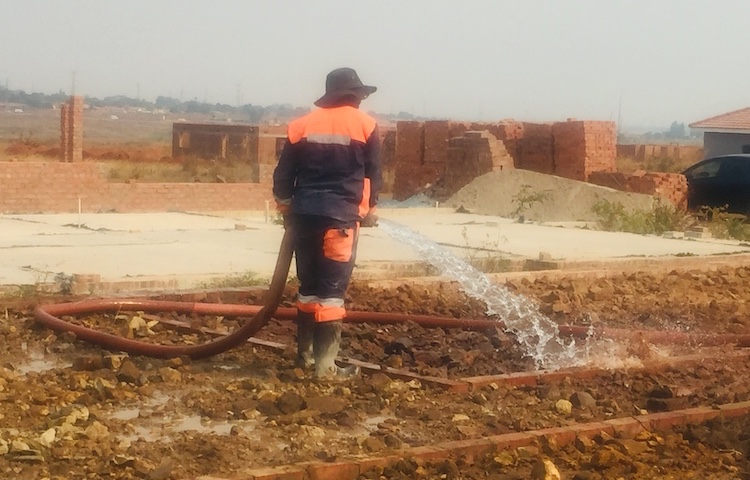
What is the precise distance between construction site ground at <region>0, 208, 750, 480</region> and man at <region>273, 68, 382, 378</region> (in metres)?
0.41

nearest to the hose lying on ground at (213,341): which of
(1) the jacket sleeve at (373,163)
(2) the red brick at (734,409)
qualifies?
(1) the jacket sleeve at (373,163)

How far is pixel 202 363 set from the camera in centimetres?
Result: 696

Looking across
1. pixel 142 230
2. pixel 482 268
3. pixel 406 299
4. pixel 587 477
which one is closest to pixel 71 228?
pixel 142 230

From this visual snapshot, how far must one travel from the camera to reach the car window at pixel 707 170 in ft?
75.8

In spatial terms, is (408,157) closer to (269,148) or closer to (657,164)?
(269,148)

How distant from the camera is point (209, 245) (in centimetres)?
1454

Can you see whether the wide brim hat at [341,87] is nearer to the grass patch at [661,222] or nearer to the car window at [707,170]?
the grass patch at [661,222]

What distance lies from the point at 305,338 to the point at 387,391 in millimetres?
836

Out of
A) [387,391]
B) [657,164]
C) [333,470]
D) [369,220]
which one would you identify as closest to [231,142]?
[657,164]

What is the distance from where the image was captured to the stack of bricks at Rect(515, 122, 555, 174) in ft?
89.5

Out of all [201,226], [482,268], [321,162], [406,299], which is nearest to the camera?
[321,162]

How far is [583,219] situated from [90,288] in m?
14.5

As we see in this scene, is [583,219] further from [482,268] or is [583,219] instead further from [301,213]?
[301,213]

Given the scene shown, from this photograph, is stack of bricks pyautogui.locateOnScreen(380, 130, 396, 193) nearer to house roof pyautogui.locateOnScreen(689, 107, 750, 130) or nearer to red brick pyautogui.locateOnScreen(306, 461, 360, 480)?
house roof pyautogui.locateOnScreen(689, 107, 750, 130)
